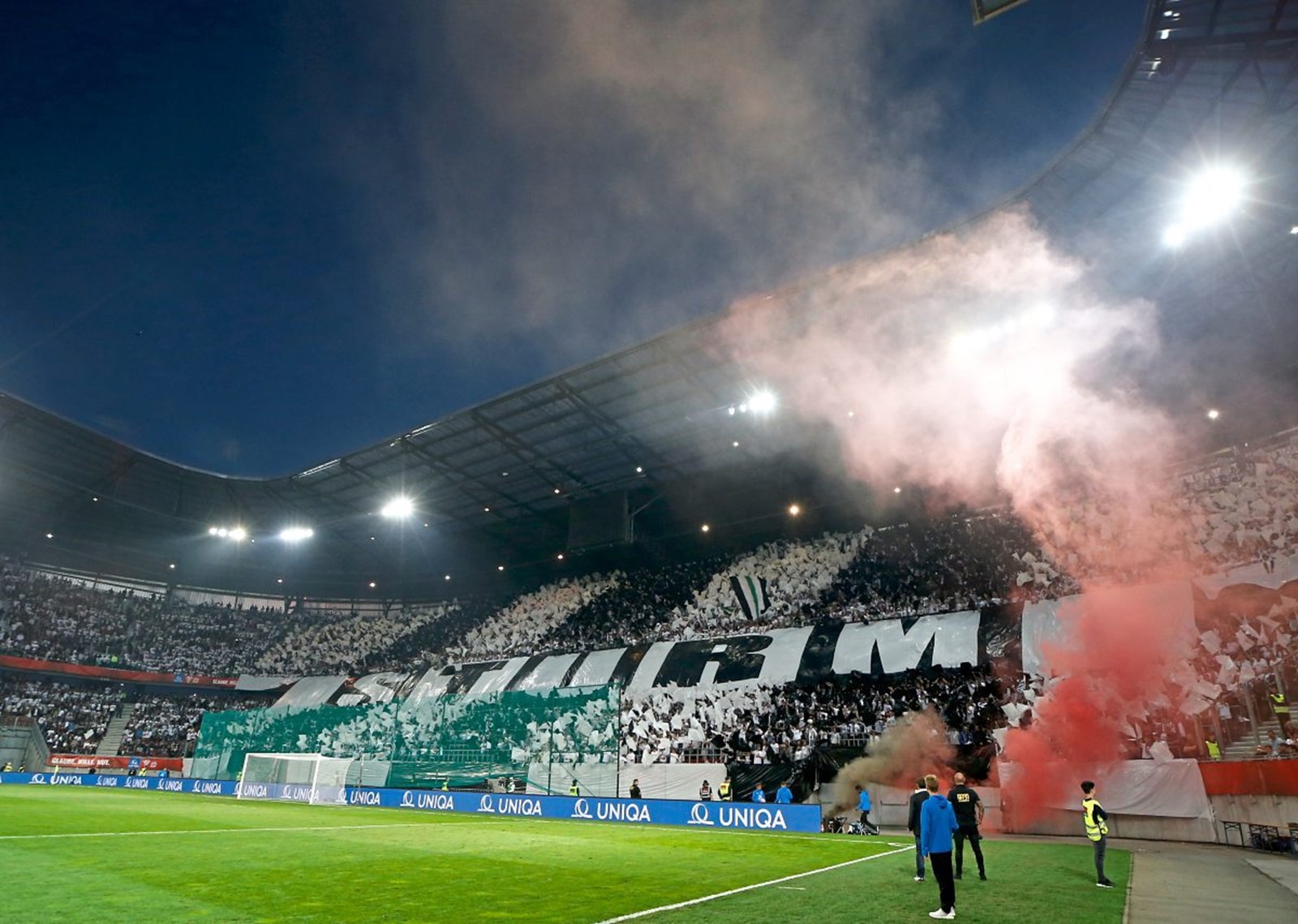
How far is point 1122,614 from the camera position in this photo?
24.9 m

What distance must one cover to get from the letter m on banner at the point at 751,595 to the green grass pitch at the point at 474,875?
18201 millimetres

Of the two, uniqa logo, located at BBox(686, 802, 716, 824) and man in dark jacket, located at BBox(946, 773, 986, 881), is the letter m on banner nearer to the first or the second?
uniqa logo, located at BBox(686, 802, 716, 824)

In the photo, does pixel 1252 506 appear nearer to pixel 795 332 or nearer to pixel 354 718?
pixel 795 332

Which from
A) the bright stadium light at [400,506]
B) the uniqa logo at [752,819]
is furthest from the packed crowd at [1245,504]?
the bright stadium light at [400,506]

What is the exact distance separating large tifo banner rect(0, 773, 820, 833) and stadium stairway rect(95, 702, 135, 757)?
862 centimetres

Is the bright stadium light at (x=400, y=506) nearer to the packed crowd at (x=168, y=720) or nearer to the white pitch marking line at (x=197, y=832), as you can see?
the packed crowd at (x=168, y=720)

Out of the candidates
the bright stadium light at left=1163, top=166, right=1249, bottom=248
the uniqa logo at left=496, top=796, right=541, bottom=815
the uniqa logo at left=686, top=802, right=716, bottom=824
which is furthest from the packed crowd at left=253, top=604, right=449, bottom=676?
the bright stadium light at left=1163, top=166, right=1249, bottom=248

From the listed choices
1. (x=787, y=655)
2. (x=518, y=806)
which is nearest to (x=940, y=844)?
(x=518, y=806)

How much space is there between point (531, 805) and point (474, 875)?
49.1ft

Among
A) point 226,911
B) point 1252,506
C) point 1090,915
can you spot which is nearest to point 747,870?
point 1090,915

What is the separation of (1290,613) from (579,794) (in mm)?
22571

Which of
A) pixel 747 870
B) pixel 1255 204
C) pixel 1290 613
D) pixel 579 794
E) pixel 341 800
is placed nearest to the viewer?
pixel 747 870

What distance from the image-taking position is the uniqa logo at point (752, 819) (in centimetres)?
1992

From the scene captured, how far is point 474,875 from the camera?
10430 millimetres
